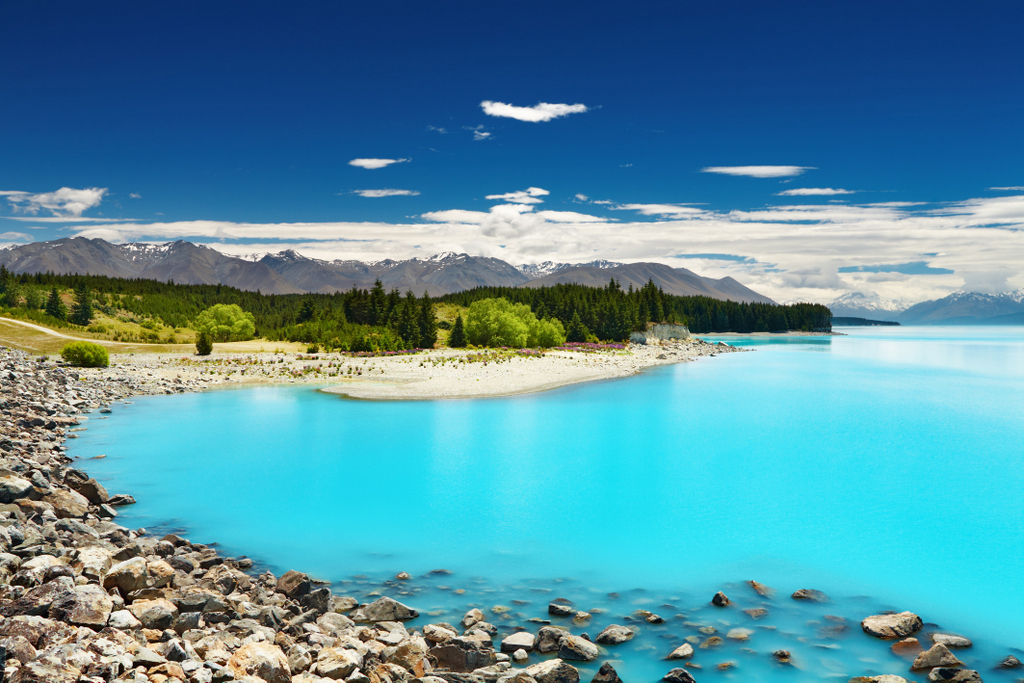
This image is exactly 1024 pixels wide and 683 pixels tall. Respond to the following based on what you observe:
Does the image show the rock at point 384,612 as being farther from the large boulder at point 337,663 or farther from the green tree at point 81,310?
the green tree at point 81,310

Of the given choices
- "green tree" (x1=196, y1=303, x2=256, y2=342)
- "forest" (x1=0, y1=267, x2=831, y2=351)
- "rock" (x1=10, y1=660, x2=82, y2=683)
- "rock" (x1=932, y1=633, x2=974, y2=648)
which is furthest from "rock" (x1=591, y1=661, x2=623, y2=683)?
"green tree" (x1=196, y1=303, x2=256, y2=342)

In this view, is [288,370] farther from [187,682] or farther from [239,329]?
[187,682]

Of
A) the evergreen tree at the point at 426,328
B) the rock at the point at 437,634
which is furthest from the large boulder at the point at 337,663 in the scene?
the evergreen tree at the point at 426,328

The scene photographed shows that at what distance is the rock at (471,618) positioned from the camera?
34.6ft

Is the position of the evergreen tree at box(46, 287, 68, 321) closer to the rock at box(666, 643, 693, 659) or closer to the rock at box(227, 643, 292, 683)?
the rock at box(227, 643, 292, 683)

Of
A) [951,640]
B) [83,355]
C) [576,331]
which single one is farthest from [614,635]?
[576,331]

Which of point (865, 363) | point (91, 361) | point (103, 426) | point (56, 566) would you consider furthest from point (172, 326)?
point (865, 363)

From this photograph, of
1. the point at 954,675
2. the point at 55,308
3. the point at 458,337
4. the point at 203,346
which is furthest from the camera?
the point at 55,308

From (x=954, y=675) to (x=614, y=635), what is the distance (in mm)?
5221

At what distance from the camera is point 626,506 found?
786 inches

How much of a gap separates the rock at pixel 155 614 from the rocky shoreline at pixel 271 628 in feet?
0.07

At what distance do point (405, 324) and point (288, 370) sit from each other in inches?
1030

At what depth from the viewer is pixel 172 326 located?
99.3 metres

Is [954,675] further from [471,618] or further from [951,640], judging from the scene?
[471,618]
